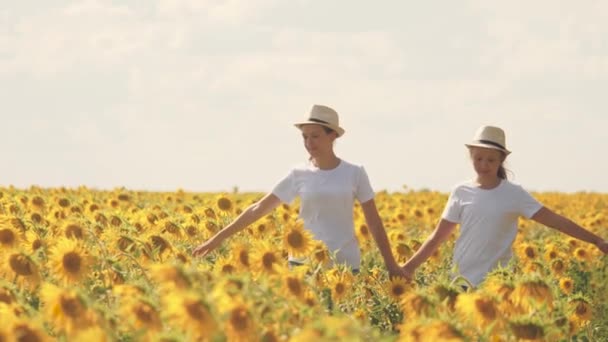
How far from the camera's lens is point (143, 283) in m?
4.60

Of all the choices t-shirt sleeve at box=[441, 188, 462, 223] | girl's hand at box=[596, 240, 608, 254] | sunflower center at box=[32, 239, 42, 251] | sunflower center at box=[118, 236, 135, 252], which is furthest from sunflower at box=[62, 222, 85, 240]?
girl's hand at box=[596, 240, 608, 254]

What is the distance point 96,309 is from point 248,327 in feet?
2.17

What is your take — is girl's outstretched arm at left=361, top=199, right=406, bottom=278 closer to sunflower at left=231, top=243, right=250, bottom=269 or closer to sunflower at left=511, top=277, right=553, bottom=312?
sunflower at left=231, top=243, right=250, bottom=269

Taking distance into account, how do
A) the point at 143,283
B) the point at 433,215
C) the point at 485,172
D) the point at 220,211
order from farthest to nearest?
the point at 433,215 < the point at 220,211 < the point at 485,172 < the point at 143,283

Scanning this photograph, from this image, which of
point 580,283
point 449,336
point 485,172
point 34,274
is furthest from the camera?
point 580,283

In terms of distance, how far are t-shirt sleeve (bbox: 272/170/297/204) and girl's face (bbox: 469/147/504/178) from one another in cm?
143

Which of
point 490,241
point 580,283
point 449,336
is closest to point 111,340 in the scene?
point 449,336

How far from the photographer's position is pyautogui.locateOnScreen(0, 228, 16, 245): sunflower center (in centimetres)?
737

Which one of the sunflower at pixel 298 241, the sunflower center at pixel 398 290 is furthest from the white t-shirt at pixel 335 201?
the sunflower at pixel 298 241

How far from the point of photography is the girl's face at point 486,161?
750 centimetres

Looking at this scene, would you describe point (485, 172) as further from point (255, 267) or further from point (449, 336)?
point (449, 336)

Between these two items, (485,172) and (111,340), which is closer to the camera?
(111,340)

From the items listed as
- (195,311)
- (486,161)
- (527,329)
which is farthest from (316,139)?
(195,311)

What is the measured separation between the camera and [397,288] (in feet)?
24.3
